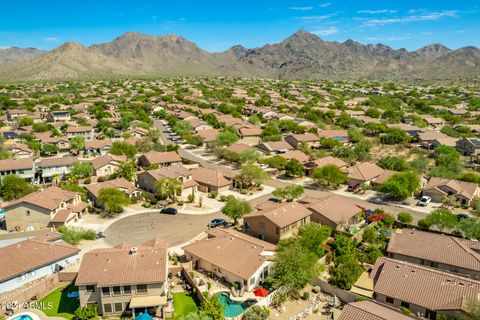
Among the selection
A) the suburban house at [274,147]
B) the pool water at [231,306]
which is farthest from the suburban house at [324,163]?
the pool water at [231,306]

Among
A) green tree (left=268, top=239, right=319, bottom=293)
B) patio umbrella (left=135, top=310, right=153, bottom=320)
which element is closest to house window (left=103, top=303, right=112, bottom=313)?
patio umbrella (left=135, top=310, right=153, bottom=320)

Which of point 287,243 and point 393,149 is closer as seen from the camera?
point 287,243

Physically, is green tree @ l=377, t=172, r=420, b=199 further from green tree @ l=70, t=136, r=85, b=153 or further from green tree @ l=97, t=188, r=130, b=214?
green tree @ l=70, t=136, r=85, b=153

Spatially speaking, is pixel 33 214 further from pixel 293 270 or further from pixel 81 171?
pixel 293 270

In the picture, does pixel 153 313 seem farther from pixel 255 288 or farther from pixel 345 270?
pixel 345 270

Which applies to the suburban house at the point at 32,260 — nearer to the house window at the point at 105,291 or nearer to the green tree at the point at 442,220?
the house window at the point at 105,291

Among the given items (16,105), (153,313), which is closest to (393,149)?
(153,313)

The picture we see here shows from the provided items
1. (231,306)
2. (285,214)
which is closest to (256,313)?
(231,306)
